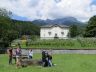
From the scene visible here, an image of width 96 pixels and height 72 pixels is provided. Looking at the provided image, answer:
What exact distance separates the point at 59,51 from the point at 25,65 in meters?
24.8

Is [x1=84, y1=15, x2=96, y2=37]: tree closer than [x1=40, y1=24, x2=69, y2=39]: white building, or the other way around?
[x1=84, y1=15, x2=96, y2=37]: tree

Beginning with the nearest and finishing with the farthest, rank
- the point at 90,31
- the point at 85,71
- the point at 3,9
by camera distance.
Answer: the point at 85,71
the point at 3,9
the point at 90,31

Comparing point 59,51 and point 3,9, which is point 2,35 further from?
point 59,51

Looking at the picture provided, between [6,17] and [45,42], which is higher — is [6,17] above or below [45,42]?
above

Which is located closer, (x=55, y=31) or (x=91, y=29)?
(x=91, y=29)

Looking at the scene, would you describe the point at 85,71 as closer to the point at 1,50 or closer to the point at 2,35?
the point at 1,50

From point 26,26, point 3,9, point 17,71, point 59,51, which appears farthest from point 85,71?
point 26,26

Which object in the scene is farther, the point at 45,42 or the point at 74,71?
the point at 45,42

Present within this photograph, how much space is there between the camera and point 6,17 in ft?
226

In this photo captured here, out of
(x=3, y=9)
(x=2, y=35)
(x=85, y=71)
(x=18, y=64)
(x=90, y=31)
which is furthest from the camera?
(x=90, y=31)

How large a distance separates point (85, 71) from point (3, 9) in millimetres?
49161

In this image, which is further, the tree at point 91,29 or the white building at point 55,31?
the white building at point 55,31

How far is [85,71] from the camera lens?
22.8 meters

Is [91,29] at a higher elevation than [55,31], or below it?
below
